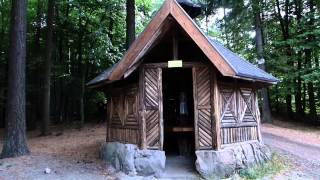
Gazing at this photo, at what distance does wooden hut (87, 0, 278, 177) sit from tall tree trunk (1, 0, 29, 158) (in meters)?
2.82

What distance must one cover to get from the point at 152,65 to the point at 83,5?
46.2 ft

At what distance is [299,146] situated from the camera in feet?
53.1

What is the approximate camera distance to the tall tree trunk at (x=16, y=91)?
43.1ft

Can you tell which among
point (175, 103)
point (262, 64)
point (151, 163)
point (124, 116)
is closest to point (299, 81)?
point (262, 64)

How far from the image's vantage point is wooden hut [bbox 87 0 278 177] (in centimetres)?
1064

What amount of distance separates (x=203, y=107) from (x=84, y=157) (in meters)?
5.64

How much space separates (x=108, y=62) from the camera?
24453mm

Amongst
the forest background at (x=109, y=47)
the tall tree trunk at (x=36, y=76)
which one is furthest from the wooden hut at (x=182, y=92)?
the tall tree trunk at (x=36, y=76)

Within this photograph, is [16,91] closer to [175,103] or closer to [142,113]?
[142,113]

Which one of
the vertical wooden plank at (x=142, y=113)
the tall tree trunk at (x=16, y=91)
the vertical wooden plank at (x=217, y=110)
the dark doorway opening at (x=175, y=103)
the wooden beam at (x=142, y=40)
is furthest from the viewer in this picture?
the dark doorway opening at (x=175, y=103)

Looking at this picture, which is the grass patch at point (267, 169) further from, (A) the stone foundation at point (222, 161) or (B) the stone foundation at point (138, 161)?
(B) the stone foundation at point (138, 161)

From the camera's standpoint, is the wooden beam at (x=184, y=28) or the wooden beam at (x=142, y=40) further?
the wooden beam at (x=142, y=40)

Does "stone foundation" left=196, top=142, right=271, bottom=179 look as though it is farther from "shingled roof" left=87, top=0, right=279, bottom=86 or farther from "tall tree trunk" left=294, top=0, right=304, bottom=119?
"tall tree trunk" left=294, top=0, right=304, bottom=119

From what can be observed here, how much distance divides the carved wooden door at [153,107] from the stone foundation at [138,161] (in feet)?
0.99
